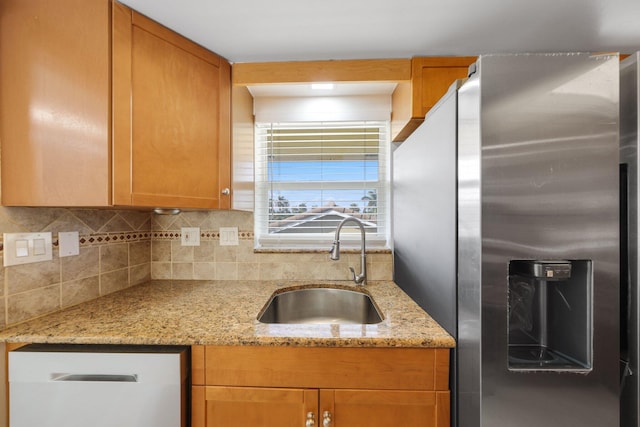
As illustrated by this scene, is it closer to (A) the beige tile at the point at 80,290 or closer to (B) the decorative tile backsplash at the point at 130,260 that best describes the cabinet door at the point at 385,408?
(B) the decorative tile backsplash at the point at 130,260

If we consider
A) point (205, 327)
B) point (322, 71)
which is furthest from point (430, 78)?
point (205, 327)

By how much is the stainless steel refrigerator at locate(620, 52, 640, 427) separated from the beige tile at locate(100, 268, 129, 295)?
1.98m

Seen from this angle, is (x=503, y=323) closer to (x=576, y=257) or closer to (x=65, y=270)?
(x=576, y=257)

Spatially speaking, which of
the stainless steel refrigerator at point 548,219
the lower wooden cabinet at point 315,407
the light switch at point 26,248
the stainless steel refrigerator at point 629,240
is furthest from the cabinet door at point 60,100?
the stainless steel refrigerator at point 629,240

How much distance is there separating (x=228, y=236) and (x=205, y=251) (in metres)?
0.17

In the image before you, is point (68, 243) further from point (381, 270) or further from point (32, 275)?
point (381, 270)

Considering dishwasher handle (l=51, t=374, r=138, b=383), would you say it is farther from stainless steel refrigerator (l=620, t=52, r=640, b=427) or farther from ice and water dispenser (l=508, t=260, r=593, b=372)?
stainless steel refrigerator (l=620, t=52, r=640, b=427)

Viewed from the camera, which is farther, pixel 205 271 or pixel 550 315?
pixel 205 271

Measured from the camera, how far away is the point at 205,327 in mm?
961

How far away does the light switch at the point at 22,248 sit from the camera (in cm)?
98

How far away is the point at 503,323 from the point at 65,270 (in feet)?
5.28

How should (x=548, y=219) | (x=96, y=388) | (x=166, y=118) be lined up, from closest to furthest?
(x=548, y=219), (x=96, y=388), (x=166, y=118)

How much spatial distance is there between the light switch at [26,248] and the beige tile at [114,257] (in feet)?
0.83

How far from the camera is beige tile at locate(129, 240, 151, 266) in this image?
1526 millimetres
